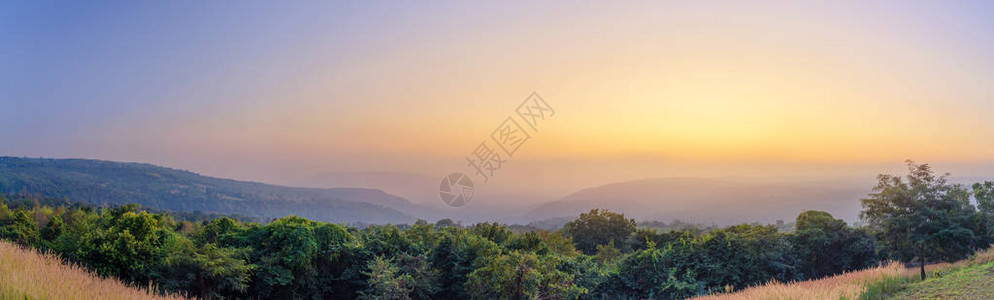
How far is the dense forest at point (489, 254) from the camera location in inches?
633

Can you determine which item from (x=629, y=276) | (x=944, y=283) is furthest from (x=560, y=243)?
(x=944, y=283)

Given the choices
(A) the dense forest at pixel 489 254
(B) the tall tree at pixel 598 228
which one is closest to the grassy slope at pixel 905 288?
(A) the dense forest at pixel 489 254

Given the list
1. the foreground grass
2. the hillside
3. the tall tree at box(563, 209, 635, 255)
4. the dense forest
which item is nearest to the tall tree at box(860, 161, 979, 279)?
the dense forest

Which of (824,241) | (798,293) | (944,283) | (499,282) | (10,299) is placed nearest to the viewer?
(10,299)

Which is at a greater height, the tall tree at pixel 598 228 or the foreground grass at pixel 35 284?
the foreground grass at pixel 35 284

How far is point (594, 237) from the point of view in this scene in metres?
49.8

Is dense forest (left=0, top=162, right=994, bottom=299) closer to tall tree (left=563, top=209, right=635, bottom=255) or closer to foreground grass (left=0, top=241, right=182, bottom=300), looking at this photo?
foreground grass (left=0, top=241, right=182, bottom=300)

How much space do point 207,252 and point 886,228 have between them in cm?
2776

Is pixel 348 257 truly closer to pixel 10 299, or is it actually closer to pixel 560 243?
pixel 560 243

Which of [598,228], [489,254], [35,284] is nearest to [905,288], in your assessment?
[489,254]

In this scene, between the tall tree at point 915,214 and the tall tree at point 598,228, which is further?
the tall tree at point 598,228

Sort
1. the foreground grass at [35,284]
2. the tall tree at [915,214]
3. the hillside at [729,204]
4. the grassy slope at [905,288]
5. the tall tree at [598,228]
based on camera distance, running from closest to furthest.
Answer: the foreground grass at [35,284]
the grassy slope at [905,288]
the tall tree at [915,214]
the tall tree at [598,228]
the hillside at [729,204]

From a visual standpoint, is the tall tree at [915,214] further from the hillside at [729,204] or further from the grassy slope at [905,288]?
the hillside at [729,204]

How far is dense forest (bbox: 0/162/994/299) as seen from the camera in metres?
16.1
